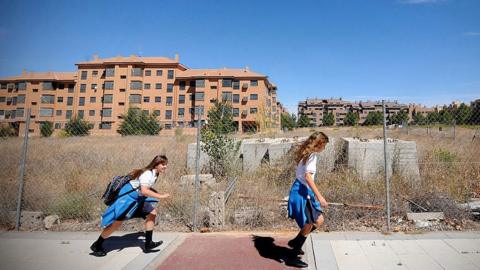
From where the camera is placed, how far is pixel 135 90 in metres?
59.9

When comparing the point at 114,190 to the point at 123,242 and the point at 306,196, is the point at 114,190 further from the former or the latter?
the point at 306,196

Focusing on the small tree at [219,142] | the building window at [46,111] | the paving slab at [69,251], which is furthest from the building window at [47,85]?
the paving slab at [69,251]

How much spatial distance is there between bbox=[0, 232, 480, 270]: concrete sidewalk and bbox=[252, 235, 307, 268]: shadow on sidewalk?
0.05ft

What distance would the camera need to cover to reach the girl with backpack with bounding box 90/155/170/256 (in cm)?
447

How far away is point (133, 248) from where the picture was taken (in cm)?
495

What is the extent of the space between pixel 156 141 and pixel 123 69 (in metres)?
52.9

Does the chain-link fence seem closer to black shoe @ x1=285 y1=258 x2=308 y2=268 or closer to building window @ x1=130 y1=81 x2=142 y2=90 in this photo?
black shoe @ x1=285 y1=258 x2=308 y2=268

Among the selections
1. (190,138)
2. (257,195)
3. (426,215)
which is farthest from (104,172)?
(426,215)

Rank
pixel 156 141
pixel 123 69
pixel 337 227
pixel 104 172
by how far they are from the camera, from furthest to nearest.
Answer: pixel 123 69
pixel 156 141
pixel 104 172
pixel 337 227

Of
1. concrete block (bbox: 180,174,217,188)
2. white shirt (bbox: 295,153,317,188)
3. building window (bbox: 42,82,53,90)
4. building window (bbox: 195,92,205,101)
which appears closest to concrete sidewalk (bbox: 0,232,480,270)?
white shirt (bbox: 295,153,317,188)

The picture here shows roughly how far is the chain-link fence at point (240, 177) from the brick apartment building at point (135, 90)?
150ft

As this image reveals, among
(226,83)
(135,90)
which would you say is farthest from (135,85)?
(226,83)

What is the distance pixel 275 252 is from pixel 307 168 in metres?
1.50

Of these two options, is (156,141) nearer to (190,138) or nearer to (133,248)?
(190,138)
